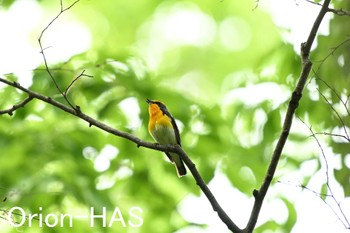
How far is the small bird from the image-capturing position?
6.21 m

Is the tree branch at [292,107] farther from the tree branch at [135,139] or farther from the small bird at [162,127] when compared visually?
the small bird at [162,127]

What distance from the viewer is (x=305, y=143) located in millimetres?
6688

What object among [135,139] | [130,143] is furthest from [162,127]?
[135,139]

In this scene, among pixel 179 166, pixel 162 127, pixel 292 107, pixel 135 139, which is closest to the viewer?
pixel 292 107

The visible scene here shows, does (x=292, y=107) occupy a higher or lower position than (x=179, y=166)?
higher

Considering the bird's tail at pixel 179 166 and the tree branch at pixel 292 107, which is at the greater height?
the tree branch at pixel 292 107

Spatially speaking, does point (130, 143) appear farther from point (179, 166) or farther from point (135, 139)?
point (135, 139)

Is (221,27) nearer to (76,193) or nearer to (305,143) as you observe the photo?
(305,143)

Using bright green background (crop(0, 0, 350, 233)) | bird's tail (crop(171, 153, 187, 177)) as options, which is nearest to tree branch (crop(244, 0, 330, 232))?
bright green background (crop(0, 0, 350, 233))

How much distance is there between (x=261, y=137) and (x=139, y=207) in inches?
55.4

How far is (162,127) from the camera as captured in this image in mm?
6309

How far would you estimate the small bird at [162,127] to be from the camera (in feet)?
20.4

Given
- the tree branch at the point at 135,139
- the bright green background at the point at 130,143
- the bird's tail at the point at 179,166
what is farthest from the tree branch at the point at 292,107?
the bird's tail at the point at 179,166

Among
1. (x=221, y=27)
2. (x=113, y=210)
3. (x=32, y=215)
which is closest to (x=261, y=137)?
(x=113, y=210)
